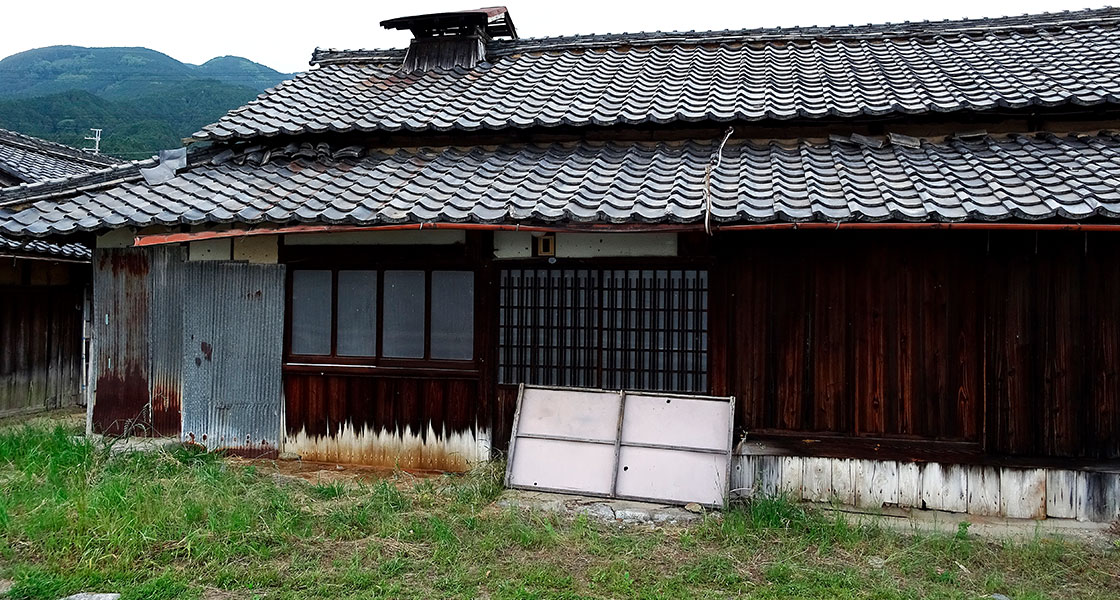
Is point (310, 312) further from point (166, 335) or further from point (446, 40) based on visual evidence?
point (446, 40)

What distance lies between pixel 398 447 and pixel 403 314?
151 centimetres

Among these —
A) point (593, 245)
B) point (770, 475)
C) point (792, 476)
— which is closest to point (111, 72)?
point (593, 245)

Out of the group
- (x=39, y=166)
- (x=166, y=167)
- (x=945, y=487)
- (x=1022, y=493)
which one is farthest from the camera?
(x=39, y=166)

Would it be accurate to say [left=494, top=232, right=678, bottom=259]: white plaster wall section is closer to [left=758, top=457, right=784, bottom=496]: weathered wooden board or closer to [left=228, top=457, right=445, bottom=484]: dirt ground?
[left=758, top=457, right=784, bottom=496]: weathered wooden board

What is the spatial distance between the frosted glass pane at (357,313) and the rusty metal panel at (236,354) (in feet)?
2.34

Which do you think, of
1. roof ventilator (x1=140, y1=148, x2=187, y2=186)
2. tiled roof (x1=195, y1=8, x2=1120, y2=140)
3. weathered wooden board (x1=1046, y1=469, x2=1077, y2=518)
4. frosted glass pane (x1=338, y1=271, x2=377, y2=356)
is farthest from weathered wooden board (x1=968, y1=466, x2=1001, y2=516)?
roof ventilator (x1=140, y1=148, x2=187, y2=186)

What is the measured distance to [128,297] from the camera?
26.2 ft

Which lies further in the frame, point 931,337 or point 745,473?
point 745,473

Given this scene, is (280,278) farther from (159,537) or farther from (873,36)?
(873,36)

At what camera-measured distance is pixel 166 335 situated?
26.0ft

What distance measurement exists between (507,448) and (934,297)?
4.59 meters

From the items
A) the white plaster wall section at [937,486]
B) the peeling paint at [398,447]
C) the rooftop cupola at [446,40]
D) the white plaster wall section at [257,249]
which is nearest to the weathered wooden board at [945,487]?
the white plaster wall section at [937,486]

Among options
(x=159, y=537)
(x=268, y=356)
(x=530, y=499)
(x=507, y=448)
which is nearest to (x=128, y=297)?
(x=268, y=356)

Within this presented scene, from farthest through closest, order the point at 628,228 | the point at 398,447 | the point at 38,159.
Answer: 1. the point at 38,159
2. the point at 398,447
3. the point at 628,228
